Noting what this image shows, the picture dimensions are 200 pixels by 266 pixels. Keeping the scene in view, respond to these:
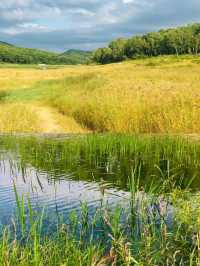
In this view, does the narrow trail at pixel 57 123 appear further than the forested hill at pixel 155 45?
No

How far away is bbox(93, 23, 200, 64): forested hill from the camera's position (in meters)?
120

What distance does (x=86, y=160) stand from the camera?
14.8m

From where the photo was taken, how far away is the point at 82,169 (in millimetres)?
13734

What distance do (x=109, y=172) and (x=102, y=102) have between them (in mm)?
10682

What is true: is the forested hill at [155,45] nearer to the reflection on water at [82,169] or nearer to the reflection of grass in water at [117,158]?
the reflection of grass in water at [117,158]

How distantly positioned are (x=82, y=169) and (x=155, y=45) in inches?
4506

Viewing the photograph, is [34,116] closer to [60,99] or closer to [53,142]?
[60,99]

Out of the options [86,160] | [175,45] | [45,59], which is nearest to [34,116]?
[86,160]

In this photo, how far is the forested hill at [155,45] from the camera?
11981cm

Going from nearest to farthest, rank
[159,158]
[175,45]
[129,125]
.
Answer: [159,158], [129,125], [175,45]

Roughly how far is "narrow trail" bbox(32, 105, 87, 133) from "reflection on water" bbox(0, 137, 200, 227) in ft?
15.3

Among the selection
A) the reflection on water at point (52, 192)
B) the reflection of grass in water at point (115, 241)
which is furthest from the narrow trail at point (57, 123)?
the reflection of grass in water at point (115, 241)

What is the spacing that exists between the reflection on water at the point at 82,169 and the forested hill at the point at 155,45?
3989 inches

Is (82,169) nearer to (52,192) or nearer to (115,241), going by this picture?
(52,192)
